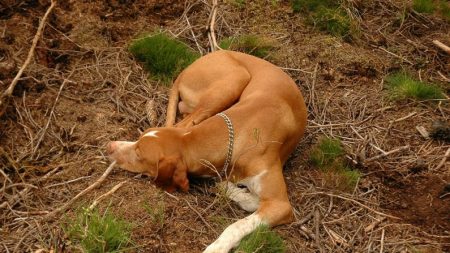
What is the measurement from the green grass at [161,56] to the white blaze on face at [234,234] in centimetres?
212

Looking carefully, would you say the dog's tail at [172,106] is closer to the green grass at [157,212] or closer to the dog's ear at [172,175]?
the dog's ear at [172,175]

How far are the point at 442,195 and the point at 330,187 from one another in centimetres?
88

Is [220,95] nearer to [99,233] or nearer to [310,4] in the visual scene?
[99,233]

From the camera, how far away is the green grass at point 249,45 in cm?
646

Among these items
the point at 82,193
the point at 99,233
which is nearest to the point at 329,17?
the point at 82,193

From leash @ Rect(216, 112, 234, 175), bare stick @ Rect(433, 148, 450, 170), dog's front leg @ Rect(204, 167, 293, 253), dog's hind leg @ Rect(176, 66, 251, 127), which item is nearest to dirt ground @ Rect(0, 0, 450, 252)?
bare stick @ Rect(433, 148, 450, 170)

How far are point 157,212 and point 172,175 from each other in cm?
31

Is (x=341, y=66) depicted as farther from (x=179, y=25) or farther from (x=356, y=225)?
(x=356, y=225)

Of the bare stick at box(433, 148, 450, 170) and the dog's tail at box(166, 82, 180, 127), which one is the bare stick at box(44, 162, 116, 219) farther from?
the bare stick at box(433, 148, 450, 170)

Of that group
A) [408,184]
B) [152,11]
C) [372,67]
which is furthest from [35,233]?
[372,67]

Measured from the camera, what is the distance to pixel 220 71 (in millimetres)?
5492

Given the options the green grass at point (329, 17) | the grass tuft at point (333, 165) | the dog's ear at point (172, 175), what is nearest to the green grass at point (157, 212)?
the dog's ear at point (172, 175)

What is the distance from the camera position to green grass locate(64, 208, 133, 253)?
3.86 meters

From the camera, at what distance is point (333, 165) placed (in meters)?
5.11
